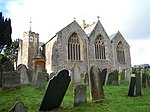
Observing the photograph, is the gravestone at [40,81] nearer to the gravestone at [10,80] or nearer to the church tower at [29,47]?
the gravestone at [10,80]

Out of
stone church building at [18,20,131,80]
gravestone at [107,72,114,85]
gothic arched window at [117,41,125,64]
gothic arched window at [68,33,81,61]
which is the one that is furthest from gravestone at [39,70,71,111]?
gothic arched window at [117,41,125,64]

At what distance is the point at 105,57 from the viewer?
97.8 feet

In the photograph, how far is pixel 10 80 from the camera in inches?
393

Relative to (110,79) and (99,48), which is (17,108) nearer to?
(110,79)

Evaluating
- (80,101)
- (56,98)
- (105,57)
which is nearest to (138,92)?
(80,101)

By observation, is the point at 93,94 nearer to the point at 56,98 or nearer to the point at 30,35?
the point at 56,98

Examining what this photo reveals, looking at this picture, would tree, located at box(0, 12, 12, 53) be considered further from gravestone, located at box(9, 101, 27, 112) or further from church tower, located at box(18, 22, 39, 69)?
gravestone, located at box(9, 101, 27, 112)

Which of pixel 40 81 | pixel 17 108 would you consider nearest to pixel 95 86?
pixel 17 108

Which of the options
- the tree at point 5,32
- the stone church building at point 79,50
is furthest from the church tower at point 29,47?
the tree at point 5,32

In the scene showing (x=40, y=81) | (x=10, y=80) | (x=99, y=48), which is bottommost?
(x=40, y=81)

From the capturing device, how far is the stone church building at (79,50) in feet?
85.9

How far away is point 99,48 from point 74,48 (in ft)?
13.3

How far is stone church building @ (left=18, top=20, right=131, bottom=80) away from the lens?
1031 inches

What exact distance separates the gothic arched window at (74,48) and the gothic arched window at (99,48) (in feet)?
9.35
